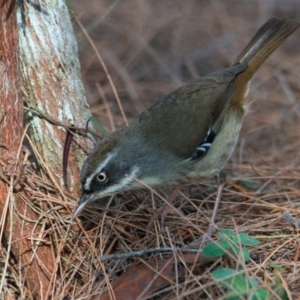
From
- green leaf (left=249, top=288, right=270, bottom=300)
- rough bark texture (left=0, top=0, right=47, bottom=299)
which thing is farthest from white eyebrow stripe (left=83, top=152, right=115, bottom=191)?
green leaf (left=249, top=288, right=270, bottom=300)

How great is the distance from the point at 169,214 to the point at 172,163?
0.45 m

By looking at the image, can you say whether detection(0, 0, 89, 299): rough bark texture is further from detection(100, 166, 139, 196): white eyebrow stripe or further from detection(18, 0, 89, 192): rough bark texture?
detection(100, 166, 139, 196): white eyebrow stripe

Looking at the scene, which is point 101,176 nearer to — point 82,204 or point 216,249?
point 82,204

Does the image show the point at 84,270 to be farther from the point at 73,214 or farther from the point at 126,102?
the point at 126,102

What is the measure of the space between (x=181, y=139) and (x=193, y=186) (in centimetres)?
105

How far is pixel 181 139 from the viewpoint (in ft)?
15.0

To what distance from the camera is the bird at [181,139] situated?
4.19m

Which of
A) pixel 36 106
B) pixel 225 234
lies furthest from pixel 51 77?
pixel 225 234

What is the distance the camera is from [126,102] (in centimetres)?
719

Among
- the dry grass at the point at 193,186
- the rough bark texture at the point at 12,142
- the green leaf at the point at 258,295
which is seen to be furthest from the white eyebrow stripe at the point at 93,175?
the green leaf at the point at 258,295

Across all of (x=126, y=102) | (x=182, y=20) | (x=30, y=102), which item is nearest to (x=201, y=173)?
(x=30, y=102)

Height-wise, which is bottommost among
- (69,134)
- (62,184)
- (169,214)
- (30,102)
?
(169,214)

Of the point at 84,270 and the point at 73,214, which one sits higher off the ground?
the point at 73,214

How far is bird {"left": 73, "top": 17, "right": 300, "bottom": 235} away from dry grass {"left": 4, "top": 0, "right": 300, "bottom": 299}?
0.96 feet
